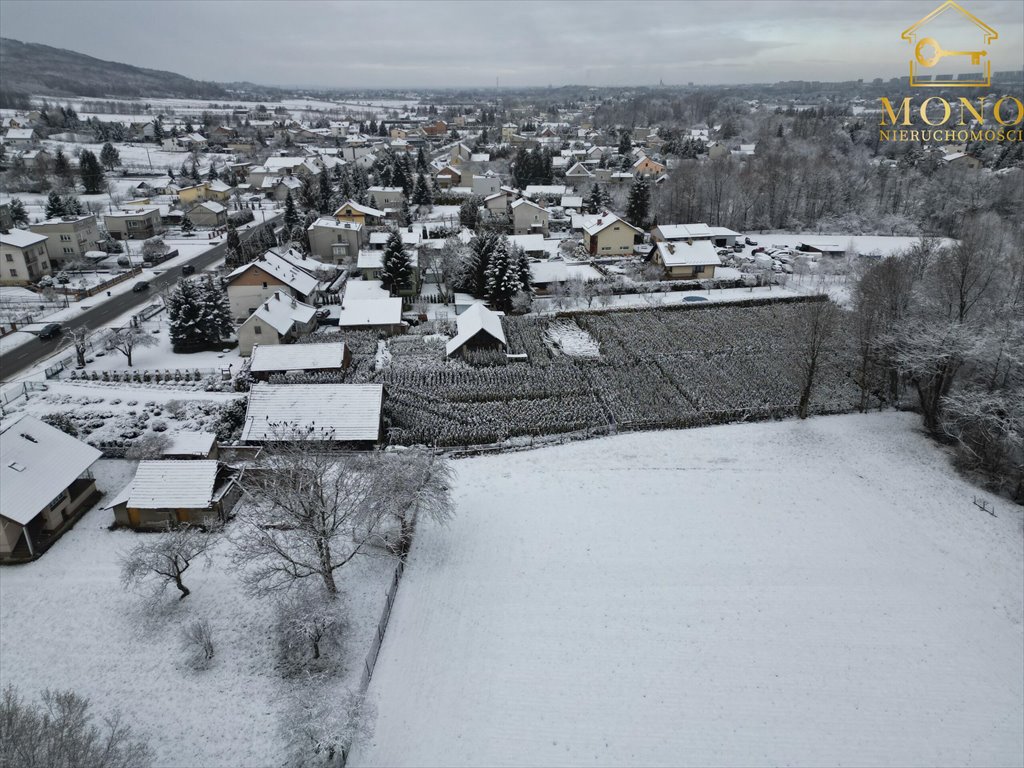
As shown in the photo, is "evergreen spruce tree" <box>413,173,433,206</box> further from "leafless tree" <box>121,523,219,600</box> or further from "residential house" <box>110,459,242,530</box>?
"leafless tree" <box>121,523,219,600</box>

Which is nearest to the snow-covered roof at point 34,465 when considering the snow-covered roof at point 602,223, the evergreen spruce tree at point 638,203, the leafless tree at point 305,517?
the leafless tree at point 305,517

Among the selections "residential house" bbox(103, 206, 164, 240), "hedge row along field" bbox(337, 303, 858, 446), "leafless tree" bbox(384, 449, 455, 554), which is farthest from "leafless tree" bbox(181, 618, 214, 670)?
"residential house" bbox(103, 206, 164, 240)

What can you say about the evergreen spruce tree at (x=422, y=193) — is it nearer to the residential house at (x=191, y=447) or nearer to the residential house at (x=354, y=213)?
the residential house at (x=354, y=213)

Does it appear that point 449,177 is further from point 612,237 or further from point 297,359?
point 297,359

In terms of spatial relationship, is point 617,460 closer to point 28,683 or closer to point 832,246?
point 28,683

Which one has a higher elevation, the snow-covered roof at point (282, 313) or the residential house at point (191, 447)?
the snow-covered roof at point (282, 313)

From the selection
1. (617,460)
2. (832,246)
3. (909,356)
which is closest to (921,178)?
(832,246)

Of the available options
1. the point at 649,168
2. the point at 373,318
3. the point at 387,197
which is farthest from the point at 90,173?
the point at 649,168
